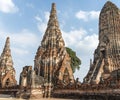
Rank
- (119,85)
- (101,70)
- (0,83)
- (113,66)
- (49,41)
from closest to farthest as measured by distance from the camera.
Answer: (119,85) → (49,41) → (0,83) → (101,70) → (113,66)

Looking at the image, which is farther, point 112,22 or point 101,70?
point 112,22

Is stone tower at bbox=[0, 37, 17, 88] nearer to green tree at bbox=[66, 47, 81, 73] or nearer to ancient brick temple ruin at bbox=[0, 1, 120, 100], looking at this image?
ancient brick temple ruin at bbox=[0, 1, 120, 100]

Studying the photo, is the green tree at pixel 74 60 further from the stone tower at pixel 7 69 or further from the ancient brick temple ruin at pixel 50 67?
the ancient brick temple ruin at pixel 50 67

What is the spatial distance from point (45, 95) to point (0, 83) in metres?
12.3

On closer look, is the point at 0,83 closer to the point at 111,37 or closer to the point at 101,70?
the point at 101,70

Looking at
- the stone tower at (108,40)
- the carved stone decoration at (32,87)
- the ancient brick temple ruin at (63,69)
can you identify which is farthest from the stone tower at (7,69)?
the stone tower at (108,40)

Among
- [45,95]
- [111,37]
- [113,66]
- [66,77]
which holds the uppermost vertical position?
[111,37]

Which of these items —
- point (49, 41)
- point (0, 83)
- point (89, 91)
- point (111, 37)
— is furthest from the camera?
point (111, 37)

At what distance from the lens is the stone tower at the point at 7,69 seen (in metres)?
34.3

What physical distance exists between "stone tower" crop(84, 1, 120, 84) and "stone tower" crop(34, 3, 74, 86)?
36.1 ft

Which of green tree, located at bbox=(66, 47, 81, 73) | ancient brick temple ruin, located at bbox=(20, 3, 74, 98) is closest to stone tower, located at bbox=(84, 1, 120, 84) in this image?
green tree, located at bbox=(66, 47, 81, 73)

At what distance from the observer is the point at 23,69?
2661 centimetres

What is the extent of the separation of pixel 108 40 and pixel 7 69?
19.2 meters

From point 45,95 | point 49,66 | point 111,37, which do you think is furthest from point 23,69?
point 111,37
